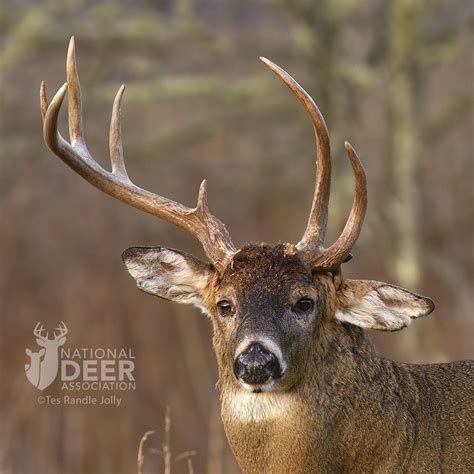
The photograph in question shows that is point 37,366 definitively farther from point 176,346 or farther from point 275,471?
point 176,346

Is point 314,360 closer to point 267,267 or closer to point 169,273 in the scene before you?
point 267,267

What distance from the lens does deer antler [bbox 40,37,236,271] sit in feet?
19.8

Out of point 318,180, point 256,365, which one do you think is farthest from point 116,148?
point 256,365

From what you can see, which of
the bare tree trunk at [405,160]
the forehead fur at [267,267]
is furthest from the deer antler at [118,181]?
the bare tree trunk at [405,160]

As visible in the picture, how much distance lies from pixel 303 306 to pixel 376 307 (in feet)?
1.15

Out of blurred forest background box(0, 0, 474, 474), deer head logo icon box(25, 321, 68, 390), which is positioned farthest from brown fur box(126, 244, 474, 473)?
blurred forest background box(0, 0, 474, 474)

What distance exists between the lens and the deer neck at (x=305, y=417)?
18.0ft

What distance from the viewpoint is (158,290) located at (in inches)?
245

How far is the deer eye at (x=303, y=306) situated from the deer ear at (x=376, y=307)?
155 mm

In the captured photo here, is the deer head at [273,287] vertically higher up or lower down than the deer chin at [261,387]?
higher up

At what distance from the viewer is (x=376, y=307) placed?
5816 mm

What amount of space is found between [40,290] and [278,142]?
5.50m

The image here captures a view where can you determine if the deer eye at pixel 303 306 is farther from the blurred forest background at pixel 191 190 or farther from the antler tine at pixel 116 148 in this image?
the blurred forest background at pixel 191 190

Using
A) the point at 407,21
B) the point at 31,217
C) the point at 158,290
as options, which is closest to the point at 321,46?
the point at 407,21
